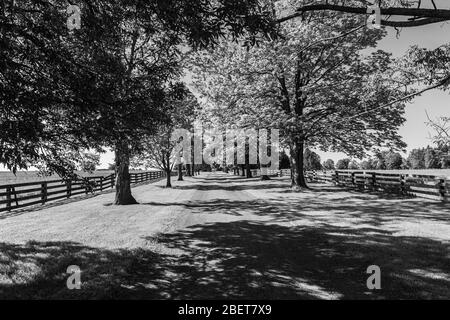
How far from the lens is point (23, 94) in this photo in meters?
4.52

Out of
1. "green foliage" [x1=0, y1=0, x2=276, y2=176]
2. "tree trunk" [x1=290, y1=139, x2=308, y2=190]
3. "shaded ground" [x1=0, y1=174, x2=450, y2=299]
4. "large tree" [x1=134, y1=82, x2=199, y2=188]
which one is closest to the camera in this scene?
"green foliage" [x1=0, y1=0, x2=276, y2=176]

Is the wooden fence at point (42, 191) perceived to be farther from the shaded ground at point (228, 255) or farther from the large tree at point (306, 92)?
the large tree at point (306, 92)

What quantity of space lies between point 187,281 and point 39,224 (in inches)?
308

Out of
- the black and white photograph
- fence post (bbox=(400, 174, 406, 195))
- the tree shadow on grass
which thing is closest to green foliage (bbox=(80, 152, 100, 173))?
the black and white photograph

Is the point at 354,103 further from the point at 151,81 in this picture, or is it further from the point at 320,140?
the point at 151,81

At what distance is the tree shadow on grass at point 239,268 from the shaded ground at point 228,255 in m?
0.02

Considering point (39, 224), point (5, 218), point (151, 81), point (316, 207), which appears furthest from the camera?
point (316, 207)

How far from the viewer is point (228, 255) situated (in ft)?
24.3

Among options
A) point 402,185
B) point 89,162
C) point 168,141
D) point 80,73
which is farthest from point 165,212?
point 168,141

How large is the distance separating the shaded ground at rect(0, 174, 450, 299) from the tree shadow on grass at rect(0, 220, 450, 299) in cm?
2

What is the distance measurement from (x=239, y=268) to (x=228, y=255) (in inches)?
39.1

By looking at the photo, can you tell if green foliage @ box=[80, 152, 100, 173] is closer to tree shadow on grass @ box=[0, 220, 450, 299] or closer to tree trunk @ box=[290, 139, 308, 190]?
tree shadow on grass @ box=[0, 220, 450, 299]

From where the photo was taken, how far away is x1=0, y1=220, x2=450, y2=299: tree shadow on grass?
17.0 ft
